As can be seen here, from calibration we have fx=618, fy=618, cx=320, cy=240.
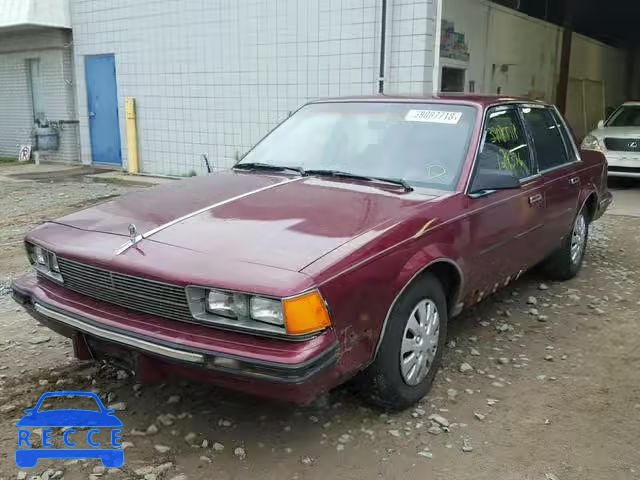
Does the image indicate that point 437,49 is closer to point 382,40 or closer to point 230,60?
point 382,40

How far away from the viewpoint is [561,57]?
15930mm

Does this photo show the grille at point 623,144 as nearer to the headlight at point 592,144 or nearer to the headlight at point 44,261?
the headlight at point 592,144

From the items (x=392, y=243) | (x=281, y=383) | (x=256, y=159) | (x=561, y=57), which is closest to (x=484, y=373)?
(x=392, y=243)

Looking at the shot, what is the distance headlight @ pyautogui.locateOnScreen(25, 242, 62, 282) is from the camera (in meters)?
3.18

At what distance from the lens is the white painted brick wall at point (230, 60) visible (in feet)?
29.5

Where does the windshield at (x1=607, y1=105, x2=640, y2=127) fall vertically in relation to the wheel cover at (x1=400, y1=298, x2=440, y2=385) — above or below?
above

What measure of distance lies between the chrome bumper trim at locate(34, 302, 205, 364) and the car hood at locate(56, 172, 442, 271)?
1.49 ft

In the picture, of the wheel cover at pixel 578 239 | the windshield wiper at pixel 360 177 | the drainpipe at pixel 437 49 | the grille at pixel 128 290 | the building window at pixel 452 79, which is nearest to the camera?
the grille at pixel 128 290

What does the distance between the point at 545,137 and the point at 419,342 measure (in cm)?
249

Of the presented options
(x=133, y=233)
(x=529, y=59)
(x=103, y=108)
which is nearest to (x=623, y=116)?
(x=529, y=59)

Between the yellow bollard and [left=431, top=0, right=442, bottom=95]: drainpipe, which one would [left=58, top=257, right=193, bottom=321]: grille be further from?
the yellow bollard

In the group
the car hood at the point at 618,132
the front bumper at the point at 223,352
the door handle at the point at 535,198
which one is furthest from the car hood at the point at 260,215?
the car hood at the point at 618,132

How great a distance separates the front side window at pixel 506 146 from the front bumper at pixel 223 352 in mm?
1835

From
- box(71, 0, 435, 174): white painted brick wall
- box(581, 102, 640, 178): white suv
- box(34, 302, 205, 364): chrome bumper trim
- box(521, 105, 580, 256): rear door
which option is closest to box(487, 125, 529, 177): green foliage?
box(521, 105, 580, 256): rear door
